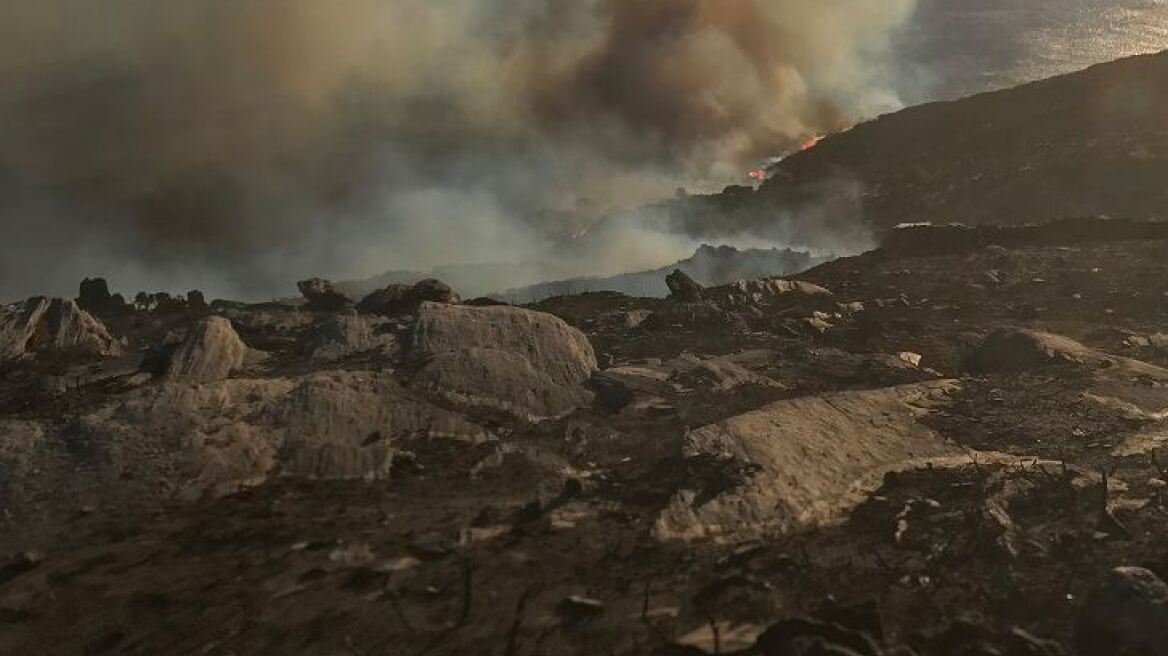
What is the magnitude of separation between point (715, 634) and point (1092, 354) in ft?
42.1

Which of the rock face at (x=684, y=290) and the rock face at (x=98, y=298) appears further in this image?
the rock face at (x=98, y=298)

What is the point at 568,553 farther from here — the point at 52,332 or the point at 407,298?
the point at 52,332

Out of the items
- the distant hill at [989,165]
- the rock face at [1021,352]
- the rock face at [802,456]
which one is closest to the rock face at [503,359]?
the rock face at [802,456]

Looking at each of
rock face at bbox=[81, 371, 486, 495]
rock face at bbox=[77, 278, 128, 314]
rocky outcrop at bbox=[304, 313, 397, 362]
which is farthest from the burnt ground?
rock face at bbox=[77, 278, 128, 314]

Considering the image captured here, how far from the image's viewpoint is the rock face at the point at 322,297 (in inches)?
946

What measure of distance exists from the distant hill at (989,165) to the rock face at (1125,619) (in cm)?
3163

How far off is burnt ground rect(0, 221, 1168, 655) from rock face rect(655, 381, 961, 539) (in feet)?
1.02

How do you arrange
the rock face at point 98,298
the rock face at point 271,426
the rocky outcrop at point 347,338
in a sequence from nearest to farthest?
the rock face at point 271,426
the rocky outcrop at point 347,338
the rock face at point 98,298

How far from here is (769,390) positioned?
49.5ft

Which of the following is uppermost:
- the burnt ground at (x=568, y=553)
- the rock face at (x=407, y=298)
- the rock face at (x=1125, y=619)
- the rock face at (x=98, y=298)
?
the rock face at (x=98, y=298)

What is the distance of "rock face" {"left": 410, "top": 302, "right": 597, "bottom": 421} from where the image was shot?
47.4ft

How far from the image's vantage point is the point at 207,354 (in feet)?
51.3

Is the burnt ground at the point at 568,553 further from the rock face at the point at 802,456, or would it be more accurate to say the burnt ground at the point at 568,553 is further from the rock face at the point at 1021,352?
the rock face at the point at 1021,352

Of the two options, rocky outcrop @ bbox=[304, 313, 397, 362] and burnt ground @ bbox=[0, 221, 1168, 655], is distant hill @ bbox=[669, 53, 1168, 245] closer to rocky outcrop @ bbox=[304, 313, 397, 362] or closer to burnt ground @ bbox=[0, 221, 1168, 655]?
burnt ground @ bbox=[0, 221, 1168, 655]
